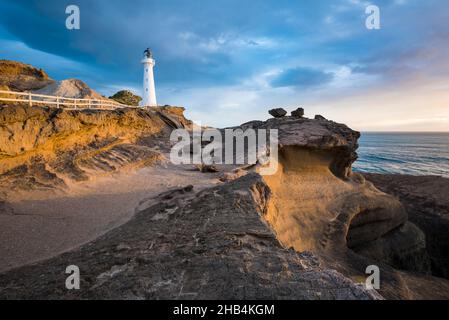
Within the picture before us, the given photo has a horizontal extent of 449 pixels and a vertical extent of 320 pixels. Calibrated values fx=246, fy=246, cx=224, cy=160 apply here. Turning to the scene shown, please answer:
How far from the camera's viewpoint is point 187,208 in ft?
19.3

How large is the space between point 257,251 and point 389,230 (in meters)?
12.3

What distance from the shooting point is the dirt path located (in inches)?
208

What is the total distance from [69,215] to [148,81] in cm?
3471

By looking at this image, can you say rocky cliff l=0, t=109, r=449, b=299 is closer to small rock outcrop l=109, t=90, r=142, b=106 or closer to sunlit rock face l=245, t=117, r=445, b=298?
sunlit rock face l=245, t=117, r=445, b=298

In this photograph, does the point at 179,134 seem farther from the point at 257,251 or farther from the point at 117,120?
the point at 257,251

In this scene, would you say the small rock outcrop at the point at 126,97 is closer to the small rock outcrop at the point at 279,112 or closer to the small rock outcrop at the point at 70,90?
the small rock outcrop at the point at 70,90

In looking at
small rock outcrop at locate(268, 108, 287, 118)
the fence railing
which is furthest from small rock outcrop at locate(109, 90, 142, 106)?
small rock outcrop at locate(268, 108, 287, 118)

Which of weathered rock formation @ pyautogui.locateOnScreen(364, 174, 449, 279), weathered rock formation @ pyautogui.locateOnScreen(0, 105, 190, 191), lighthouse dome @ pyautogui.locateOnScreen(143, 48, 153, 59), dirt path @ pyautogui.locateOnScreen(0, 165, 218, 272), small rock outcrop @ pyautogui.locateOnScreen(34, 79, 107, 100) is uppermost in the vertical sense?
lighthouse dome @ pyautogui.locateOnScreen(143, 48, 153, 59)

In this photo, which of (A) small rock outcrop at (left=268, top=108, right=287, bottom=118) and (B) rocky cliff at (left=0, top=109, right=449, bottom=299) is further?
(A) small rock outcrop at (left=268, top=108, right=287, bottom=118)

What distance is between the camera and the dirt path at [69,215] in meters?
5.29

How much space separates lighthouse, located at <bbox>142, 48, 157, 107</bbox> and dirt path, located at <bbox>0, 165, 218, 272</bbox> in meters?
29.9

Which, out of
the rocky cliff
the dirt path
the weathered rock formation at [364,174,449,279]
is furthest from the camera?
the weathered rock formation at [364,174,449,279]

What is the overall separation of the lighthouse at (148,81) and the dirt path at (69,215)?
29.9 m

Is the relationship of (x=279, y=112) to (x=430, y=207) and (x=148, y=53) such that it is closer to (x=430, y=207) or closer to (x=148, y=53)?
(x=430, y=207)
